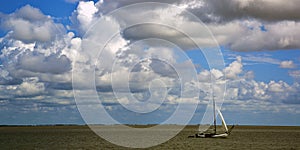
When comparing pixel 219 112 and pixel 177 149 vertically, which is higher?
pixel 219 112

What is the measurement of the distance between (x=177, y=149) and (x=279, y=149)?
73.6ft

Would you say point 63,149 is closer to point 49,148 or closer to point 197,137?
point 49,148

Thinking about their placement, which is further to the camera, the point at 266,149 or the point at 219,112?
the point at 219,112

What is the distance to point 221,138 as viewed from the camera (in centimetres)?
13388

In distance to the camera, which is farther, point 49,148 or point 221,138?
point 221,138

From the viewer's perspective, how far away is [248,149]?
302ft

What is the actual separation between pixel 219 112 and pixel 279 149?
38179 millimetres

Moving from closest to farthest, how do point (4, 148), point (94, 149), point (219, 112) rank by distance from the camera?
1. point (94, 149)
2. point (4, 148)
3. point (219, 112)

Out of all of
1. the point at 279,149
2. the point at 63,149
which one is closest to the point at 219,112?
the point at 279,149

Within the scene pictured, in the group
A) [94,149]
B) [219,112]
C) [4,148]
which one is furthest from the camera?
[219,112]

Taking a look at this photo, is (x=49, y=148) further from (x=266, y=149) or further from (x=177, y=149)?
(x=266, y=149)

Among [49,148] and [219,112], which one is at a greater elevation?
[219,112]

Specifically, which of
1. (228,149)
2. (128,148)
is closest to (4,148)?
Answer: (128,148)

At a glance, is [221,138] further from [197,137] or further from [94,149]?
[94,149]
